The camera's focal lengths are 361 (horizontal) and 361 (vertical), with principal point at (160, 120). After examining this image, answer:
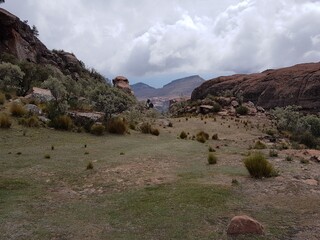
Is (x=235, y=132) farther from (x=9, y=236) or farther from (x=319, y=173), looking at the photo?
(x=9, y=236)

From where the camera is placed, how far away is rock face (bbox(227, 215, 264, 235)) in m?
7.62

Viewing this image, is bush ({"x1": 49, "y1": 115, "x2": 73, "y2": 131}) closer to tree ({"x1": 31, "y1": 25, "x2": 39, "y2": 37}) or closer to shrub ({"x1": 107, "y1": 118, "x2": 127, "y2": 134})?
shrub ({"x1": 107, "y1": 118, "x2": 127, "y2": 134})

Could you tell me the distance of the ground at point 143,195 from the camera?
8.09 meters

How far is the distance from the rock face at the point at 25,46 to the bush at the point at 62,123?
121 feet

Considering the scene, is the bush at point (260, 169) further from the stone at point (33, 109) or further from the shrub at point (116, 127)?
the stone at point (33, 109)

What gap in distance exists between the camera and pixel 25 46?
6244 centimetres

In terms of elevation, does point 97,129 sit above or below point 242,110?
below

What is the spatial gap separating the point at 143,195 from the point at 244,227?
368cm

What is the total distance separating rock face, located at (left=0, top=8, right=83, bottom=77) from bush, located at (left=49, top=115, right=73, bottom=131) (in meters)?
36.7

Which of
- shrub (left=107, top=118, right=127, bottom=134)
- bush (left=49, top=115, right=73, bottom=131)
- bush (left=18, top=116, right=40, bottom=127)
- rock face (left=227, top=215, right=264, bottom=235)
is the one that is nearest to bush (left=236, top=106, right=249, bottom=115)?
shrub (left=107, top=118, right=127, bottom=134)

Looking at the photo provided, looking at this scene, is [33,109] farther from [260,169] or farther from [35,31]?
[35,31]

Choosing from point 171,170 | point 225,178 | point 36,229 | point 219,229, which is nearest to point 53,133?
point 171,170

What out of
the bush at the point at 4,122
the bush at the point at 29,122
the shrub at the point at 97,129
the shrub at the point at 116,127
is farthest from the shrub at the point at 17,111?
the shrub at the point at 116,127

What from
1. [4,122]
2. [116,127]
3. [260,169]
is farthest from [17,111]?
[260,169]
